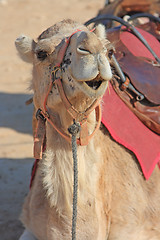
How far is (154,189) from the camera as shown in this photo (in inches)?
116

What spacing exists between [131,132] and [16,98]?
15.7ft

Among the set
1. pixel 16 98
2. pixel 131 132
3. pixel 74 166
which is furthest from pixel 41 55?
pixel 16 98

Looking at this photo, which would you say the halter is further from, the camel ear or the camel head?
the camel ear

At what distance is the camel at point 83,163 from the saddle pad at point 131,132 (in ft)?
0.15

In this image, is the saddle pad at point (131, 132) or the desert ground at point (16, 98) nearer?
the saddle pad at point (131, 132)

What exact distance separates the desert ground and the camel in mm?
360

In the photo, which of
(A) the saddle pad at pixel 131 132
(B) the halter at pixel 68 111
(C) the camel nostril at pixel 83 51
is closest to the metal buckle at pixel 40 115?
(B) the halter at pixel 68 111

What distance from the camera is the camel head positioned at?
2094mm

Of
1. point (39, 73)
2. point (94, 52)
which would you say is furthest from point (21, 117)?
point (94, 52)

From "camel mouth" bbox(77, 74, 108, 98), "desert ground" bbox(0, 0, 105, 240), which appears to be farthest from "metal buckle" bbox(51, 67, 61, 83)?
"desert ground" bbox(0, 0, 105, 240)

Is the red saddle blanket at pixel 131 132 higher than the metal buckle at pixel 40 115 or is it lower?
lower

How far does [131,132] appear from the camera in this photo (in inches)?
118

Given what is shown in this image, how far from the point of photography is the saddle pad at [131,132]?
293cm

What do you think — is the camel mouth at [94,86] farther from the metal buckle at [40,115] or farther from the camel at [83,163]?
the metal buckle at [40,115]
